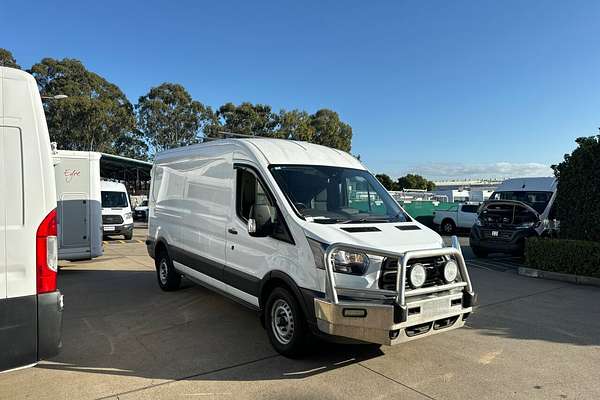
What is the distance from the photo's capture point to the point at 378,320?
12.6 feet

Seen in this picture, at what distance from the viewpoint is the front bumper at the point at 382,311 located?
3.84 metres

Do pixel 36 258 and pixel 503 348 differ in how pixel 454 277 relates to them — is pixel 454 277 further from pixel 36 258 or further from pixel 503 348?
pixel 36 258

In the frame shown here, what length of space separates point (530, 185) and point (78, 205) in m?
13.7

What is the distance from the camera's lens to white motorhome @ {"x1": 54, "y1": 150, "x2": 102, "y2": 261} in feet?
31.9

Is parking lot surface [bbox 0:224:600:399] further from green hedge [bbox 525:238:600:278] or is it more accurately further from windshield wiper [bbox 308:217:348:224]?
green hedge [bbox 525:238:600:278]

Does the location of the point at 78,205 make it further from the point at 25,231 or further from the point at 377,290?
the point at 377,290

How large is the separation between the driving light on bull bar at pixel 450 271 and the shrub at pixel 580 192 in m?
6.71

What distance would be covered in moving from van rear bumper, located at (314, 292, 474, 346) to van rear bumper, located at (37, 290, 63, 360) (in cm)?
214

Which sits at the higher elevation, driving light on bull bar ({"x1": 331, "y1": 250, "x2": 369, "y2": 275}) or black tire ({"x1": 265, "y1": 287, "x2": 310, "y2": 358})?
driving light on bull bar ({"x1": 331, "y1": 250, "x2": 369, "y2": 275})

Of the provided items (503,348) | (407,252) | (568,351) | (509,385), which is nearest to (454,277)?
(407,252)

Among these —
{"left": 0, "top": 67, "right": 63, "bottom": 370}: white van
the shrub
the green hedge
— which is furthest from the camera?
the shrub

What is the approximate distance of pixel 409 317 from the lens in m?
A: 3.90

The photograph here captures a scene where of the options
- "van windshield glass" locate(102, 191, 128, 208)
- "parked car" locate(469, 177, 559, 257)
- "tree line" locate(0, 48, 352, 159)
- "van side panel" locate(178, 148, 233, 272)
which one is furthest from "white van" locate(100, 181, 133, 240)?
"tree line" locate(0, 48, 352, 159)

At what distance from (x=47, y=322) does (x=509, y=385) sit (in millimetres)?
4014
